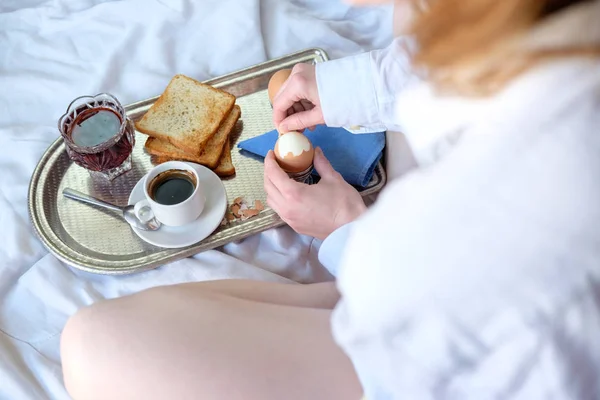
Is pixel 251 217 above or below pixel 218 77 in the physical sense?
below

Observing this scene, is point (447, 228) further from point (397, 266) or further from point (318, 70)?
→ point (318, 70)

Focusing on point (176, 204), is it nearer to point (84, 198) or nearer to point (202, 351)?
point (84, 198)

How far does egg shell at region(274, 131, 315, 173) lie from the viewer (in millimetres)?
833

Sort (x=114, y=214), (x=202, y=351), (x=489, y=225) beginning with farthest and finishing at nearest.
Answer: (x=114, y=214)
(x=202, y=351)
(x=489, y=225)

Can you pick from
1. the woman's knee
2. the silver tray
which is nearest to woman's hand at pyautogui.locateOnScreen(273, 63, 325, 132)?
the silver tray

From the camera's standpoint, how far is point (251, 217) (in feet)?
3.02

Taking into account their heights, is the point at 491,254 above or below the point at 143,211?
above

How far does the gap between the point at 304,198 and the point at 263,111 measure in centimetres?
29

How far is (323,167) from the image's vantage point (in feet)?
2.79

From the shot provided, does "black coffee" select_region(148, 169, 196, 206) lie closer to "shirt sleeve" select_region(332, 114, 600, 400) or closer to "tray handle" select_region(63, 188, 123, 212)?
"tray handle" select_region(63, 188, 123, 212)

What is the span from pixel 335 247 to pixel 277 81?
38cm

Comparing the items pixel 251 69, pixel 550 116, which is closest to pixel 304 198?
pixel 251 69

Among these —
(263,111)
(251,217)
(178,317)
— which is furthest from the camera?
(263,111)

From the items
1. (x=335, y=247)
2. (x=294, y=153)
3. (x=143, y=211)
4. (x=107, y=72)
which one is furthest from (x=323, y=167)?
(x=107, y=72)
